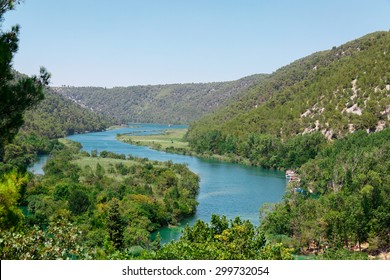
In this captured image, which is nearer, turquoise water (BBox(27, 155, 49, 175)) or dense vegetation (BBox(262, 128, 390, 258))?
dense vegetation (BBox(262, 128, 390, 258))

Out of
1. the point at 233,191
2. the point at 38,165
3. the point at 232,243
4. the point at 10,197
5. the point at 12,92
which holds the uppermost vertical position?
the point at 12,92

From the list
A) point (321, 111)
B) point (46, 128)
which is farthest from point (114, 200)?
point (46, 128)

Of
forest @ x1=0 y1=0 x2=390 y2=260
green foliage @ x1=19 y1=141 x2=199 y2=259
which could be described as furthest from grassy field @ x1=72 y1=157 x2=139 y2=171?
green foliage @ x1=19 y1=141 x2=199 y2=259

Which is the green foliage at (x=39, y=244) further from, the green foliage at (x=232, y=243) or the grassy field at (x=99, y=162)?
the grassy field at (x=99, y=162)

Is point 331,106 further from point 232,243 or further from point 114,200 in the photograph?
point 232,243

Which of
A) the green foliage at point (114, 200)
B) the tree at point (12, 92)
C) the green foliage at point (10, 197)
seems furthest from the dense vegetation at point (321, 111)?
the green foliage at point (10, 197)

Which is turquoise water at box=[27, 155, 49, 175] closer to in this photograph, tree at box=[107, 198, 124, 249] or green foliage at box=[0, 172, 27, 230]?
tree at box=[107, 198, 124, 249]
